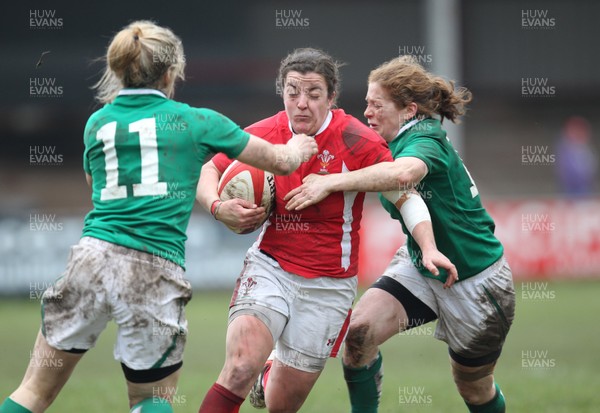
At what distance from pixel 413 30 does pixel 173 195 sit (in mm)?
17019

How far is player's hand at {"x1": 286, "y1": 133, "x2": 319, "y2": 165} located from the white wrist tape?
1.98 feet

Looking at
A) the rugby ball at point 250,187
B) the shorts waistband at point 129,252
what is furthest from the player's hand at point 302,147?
the shorts waistband at point 129,252

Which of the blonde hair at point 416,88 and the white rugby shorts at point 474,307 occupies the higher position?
the blonde hair at point 416,88

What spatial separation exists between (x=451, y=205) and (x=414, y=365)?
14.0ft

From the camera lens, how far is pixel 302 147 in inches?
189

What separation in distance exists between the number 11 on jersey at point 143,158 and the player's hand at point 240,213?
731 mm

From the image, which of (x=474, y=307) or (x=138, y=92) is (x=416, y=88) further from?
(x=138, y=92)

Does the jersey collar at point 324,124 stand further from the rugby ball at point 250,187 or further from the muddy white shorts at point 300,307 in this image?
the muddy white shorts at point 300,307

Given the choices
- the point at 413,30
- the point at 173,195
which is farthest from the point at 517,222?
the point at 173,195

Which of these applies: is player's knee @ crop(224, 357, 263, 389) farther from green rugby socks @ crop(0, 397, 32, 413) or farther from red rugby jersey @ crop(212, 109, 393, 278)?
green rugby socks @ crop(0, 397, 32, 413)

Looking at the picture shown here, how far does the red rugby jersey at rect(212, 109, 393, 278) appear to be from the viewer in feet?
17.0

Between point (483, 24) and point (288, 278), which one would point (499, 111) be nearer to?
point (483, 24)

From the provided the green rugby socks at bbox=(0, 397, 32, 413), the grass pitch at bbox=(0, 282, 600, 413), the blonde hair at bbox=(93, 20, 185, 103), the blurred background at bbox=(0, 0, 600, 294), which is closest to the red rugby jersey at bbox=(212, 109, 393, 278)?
the blonde hair at bbox=(93, 20, 185, 103)

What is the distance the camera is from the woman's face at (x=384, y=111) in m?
5.43
